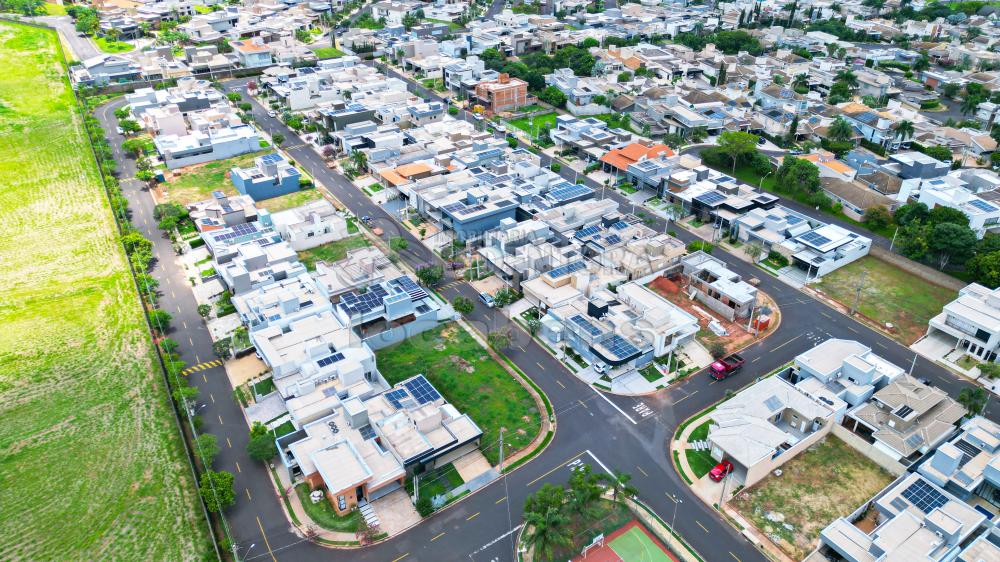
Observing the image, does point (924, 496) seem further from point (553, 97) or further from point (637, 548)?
point (553, 97)

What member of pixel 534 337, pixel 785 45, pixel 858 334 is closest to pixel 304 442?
pixel 534 337

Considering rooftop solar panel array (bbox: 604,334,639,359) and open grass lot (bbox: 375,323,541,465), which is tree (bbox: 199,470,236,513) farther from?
rooftop solar panel array (bbox: 604,334,639,359)

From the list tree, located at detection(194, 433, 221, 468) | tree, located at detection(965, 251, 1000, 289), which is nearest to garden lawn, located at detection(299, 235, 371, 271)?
tree, located at detection(194, 433, 221, 468)

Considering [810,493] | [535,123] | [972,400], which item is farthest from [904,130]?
[810,493]

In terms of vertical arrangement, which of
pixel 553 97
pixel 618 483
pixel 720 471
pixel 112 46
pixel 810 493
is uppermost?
pixel 112 46

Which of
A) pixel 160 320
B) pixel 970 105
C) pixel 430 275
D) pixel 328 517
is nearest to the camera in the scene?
pixel 328 517

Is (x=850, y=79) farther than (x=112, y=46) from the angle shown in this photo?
No

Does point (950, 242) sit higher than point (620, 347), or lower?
higher

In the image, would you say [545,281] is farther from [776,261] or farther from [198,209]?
[198,209]
